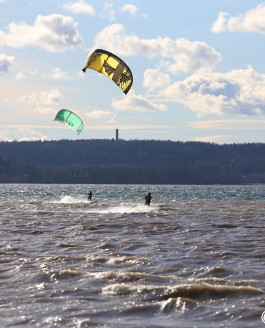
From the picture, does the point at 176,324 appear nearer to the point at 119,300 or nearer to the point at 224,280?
the point at 119,300

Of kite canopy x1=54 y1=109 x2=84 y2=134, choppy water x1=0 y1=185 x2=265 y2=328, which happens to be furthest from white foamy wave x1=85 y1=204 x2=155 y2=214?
choppy water x1=0 y1=185 x2=265 y2=328

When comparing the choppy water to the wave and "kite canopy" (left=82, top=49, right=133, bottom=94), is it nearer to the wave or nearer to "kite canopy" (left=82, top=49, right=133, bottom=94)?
the wave

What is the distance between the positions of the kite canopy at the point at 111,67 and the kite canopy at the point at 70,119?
44.3 ft

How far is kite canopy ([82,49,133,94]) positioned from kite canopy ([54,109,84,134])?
13.5m

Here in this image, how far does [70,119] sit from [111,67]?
47.2ft

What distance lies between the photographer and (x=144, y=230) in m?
27.8

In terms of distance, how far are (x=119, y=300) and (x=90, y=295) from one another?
2.63 feet

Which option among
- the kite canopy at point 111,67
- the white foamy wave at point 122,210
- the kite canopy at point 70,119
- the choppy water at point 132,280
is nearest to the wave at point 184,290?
the choppy water at point 132,280

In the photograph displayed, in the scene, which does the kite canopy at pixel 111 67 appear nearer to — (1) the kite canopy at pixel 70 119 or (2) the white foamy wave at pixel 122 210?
(2) the white foamy wave at pixel 122 210

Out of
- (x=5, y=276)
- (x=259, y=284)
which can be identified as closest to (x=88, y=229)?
(x=5, y=276)

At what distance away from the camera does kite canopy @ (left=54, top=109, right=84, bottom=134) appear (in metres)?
46.3

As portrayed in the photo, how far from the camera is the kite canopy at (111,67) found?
32062mm

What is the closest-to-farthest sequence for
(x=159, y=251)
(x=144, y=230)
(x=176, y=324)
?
1. (x=176, y=324)
2. (x=159, y=251)
3. (x=144, y=230)

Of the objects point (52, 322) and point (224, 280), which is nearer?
point (52, 322)
